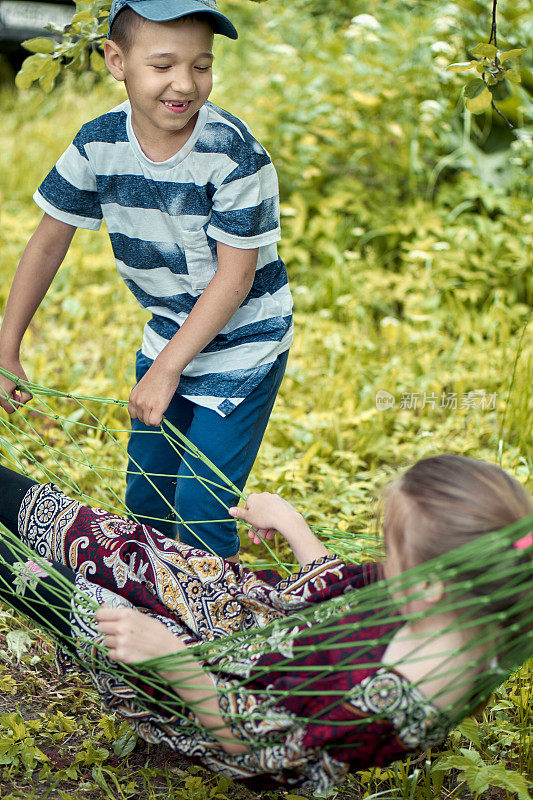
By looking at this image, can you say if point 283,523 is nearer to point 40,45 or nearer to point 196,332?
point 196,332

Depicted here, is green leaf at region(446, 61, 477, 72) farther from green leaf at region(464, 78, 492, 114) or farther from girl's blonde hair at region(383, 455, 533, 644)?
girl's blonde hair at region(383, 455, 533, 644)

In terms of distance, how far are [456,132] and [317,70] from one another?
0.87 meters

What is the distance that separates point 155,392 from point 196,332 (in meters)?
0.14

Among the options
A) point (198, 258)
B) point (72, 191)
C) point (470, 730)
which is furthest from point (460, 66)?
point (470, 730)

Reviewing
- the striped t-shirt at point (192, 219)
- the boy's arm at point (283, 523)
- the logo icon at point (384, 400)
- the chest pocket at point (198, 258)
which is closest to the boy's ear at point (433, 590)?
the boy's arm at point (283, 523)

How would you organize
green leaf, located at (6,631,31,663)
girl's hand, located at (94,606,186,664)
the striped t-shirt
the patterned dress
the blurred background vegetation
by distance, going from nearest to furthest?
the patterned dress → girl's hand, located at (94,606,186,664) → the striped t-shirt → green leaf, located at (6,631,31,663) → the blurred background vegetation

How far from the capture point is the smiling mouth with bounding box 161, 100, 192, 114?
1584mm

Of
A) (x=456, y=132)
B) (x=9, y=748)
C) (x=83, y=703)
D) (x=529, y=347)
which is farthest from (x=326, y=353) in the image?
(x=9, y=748)

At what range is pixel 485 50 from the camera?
5.46ft

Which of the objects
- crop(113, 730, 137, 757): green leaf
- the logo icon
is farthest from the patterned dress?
the logo icon

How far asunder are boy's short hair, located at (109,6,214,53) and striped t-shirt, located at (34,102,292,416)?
0.56ft

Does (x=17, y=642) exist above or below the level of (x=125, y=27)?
below

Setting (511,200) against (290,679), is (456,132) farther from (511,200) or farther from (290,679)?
(290,679)

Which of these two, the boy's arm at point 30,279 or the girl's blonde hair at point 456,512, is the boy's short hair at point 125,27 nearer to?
the boy's arm at point 30,279
